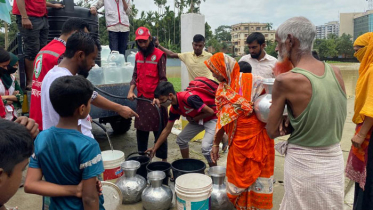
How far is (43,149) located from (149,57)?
2.57 meters

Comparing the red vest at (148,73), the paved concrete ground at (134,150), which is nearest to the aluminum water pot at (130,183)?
the paved concrete ground at (134,150)

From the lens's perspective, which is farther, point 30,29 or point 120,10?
point 120,10

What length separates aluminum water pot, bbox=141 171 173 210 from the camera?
2998mm

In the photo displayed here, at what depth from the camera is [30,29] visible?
4.20 meters

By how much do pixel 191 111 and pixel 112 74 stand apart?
1622mm

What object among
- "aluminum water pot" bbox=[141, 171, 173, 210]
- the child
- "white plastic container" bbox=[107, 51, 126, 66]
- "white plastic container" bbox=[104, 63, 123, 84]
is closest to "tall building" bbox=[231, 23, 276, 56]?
"white plastic container" bbox=[107, 51, 126, 66]

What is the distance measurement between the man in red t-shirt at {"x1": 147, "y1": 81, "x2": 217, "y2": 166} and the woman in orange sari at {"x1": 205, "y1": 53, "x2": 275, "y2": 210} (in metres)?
0.64

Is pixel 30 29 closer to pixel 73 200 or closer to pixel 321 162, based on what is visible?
pixel 73 200

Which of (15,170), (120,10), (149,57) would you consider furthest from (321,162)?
(120,10)

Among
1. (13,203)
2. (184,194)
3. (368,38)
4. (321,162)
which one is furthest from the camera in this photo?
(13,203)

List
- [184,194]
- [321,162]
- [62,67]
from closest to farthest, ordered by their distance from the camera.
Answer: [321,162], [62,67], [184,194]

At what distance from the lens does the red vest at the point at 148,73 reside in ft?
13.3

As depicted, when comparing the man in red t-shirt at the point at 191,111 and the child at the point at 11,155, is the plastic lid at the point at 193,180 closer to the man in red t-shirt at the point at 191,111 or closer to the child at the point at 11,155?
the man in red t-shirt at the point at 191,111

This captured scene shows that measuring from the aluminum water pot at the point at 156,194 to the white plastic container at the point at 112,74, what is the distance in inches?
77.3
